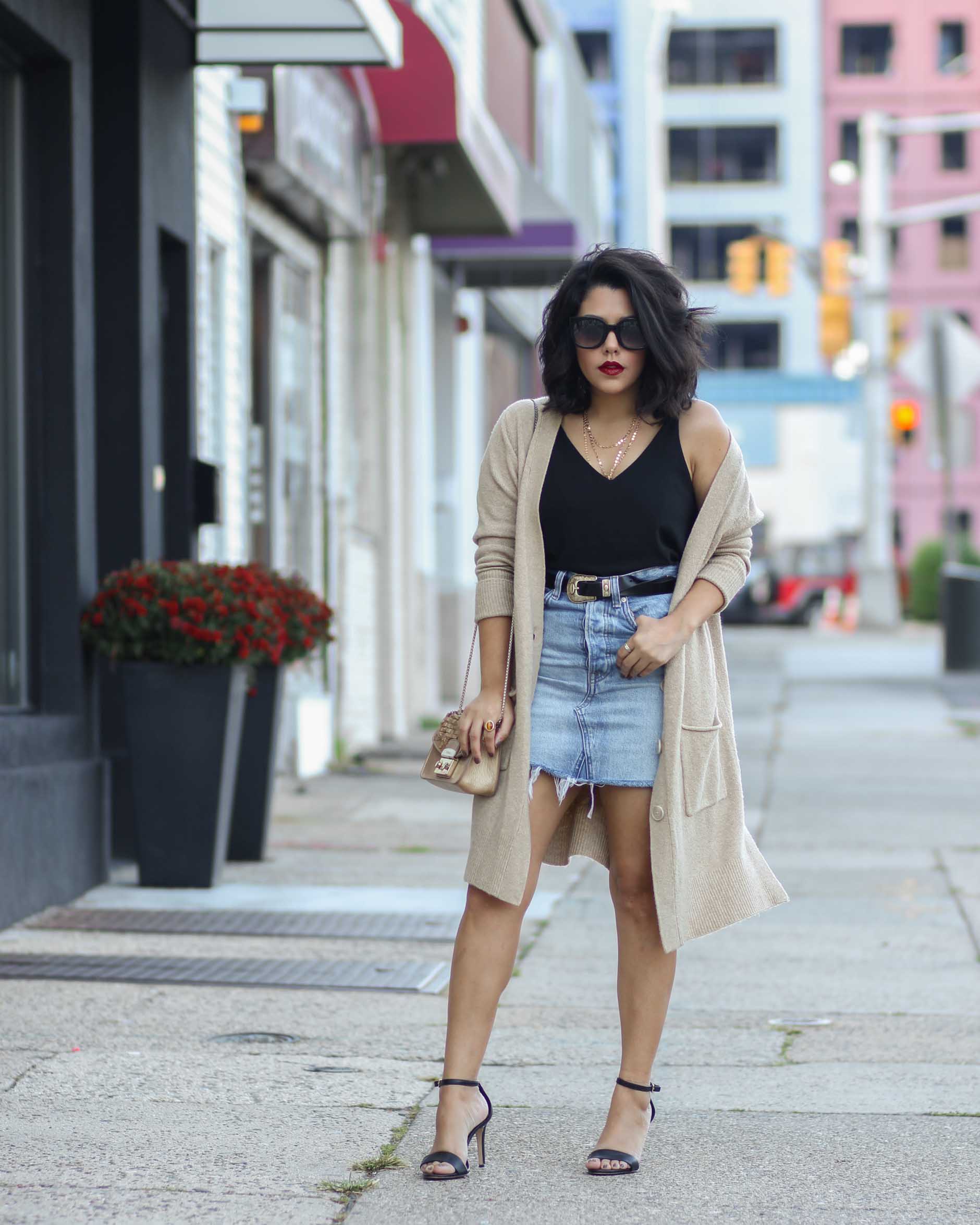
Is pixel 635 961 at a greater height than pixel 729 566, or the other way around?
pixel 729 566

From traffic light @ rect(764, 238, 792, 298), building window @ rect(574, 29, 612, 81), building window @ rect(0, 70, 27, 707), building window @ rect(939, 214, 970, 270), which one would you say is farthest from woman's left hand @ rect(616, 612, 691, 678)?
building window @ rect(939, 214, 970, 270)

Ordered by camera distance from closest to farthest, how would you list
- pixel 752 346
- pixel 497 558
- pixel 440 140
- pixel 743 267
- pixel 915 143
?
pixel 497 558 < pixel 440 140 < pixel 743 267 < pixel 915 143 < pixel 752 346

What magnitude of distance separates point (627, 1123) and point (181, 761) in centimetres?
353

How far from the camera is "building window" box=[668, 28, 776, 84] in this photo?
6138 cm

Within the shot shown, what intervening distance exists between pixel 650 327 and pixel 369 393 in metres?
9.46

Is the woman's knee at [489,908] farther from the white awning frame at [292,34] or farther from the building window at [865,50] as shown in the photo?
the building window at [865,50]

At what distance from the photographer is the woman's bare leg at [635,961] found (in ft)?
12.9

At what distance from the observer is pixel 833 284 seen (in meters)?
31.4

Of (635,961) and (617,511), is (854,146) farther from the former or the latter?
(635,961)

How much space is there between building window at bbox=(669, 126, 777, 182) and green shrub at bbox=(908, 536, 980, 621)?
28998 mm

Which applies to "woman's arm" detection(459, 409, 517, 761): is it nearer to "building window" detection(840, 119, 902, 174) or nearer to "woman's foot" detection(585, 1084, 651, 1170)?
"woman's foot" detection(585, 1084, 651, 1170)

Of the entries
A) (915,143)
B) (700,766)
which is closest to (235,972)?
(700,766)

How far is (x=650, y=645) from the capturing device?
3.84m

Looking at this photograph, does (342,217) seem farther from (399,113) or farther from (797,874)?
(797,874)
